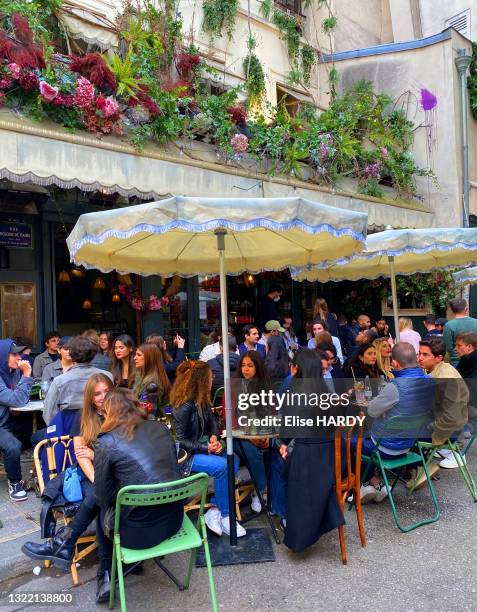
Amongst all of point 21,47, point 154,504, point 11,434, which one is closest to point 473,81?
point 21,47

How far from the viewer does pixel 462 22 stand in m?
14.3

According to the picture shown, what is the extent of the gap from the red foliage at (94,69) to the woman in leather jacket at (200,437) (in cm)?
446

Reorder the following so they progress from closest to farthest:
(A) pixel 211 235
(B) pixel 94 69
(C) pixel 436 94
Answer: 1. (A) pixel 211 235
2. (B) pixel 94 69
3. (C) pixel 436 94

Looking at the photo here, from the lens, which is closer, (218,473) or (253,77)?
(218,473)

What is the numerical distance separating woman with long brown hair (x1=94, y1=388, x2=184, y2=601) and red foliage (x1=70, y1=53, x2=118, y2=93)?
5.04 metres

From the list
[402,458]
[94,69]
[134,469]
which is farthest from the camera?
[94,69]

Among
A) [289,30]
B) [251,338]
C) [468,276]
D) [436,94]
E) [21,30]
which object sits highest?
[289,30]

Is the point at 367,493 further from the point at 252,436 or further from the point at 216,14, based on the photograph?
the point at 216,14

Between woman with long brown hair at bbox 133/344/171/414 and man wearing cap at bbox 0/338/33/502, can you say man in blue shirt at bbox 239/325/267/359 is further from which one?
man wearing cap at bbox 0/338/33/502

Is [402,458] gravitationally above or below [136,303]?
below

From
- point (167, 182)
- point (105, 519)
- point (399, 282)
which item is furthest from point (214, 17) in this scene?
point (105, 519)

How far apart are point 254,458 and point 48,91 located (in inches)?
189

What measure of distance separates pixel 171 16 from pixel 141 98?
2.73m

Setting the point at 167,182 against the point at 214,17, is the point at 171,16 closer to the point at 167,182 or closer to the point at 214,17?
the point at 214,17
